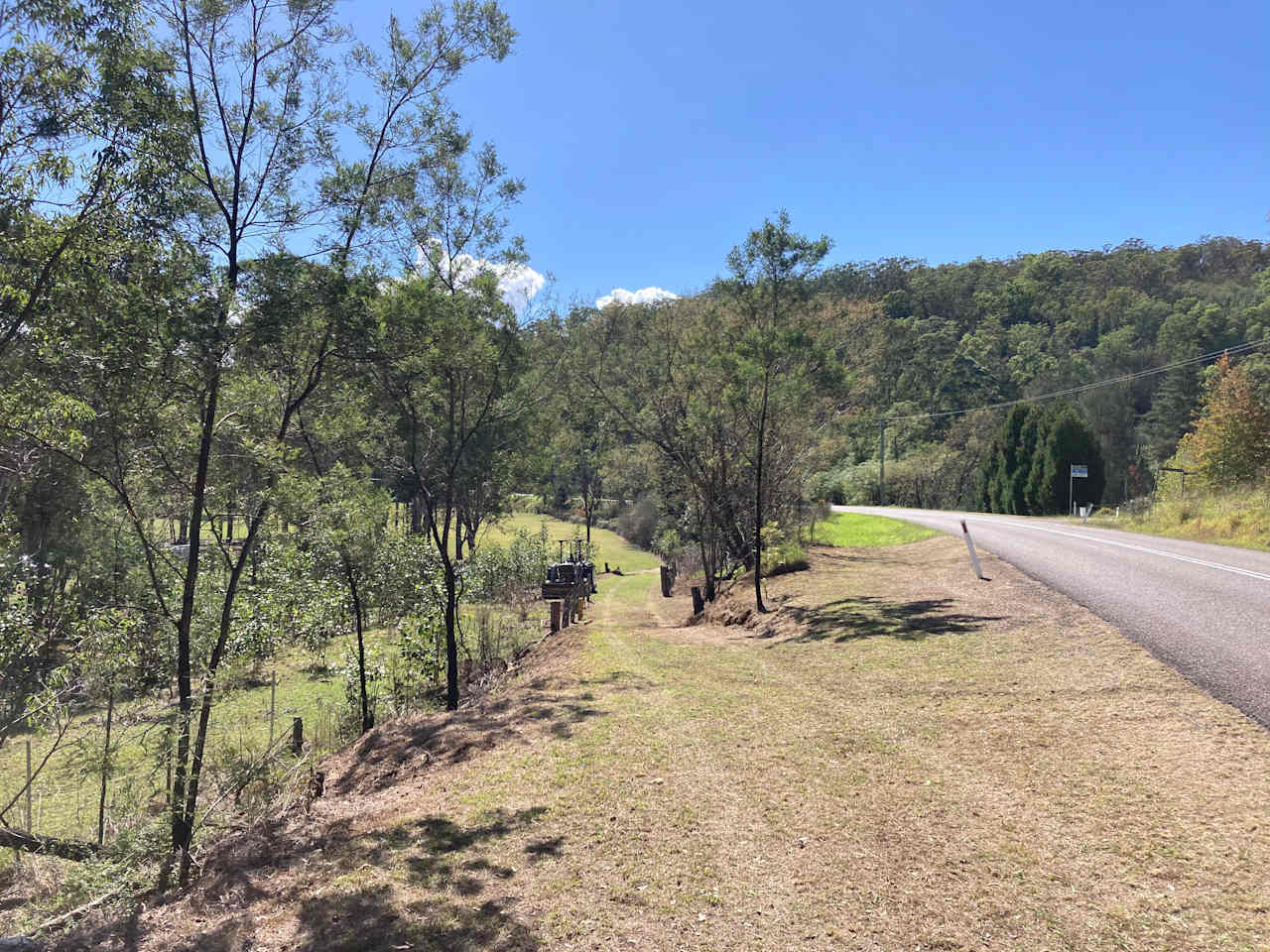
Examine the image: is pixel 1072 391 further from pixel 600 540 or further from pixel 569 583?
pixel 569 583

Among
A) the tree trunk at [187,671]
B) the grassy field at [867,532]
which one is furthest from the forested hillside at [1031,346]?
the tree trunk at [187,671]

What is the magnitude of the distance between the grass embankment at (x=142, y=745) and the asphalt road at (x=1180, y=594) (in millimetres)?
10220

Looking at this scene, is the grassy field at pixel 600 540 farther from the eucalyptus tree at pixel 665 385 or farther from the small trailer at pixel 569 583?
the eucalyptus tree at pixel 665 385

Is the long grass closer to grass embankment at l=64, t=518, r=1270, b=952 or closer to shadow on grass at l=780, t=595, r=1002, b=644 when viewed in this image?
shadow on grass at l=780, t=595, r=1002, b=644

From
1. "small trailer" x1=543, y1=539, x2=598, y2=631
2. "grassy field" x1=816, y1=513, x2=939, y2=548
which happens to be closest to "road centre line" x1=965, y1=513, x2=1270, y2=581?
"grassy field" x1=816, y1=513, x2=939, y2=548

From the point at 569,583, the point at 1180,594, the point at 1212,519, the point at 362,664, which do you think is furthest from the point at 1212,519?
the point at 362,664

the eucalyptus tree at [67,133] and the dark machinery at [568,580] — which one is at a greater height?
the eucalyptus tree at [67,133]

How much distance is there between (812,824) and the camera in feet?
16.1

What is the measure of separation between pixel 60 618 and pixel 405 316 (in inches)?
196

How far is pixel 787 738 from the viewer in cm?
673

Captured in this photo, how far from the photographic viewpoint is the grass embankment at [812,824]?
3.77 m

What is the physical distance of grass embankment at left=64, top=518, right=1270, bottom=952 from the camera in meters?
3.77

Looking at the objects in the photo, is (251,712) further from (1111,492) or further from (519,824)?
(1111,492)

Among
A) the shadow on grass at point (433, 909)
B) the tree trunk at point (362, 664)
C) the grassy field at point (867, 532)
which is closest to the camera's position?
the shadow on grass at point (433, 909)
